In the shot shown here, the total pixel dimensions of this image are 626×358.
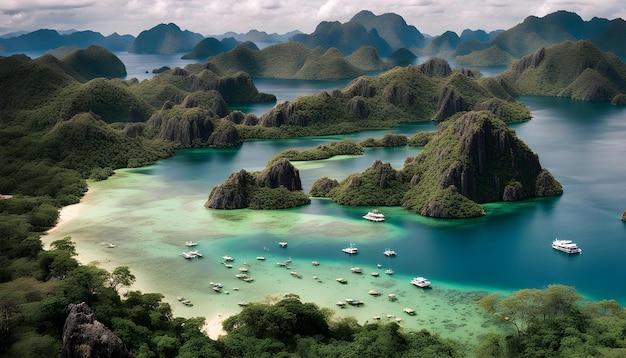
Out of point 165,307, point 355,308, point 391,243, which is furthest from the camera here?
point 391,243

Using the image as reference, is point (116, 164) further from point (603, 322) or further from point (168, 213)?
point (603, 322)

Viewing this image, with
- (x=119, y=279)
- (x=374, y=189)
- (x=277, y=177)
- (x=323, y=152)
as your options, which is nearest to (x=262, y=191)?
(x=277, y=177)

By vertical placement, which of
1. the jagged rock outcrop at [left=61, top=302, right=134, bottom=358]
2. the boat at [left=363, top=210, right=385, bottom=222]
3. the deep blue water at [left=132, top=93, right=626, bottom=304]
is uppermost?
the jagged rock outcrop at [left=61, top=302, right=134, bottom=358]

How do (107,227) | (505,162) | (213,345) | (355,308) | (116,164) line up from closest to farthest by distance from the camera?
(213,345)
(355,308)
(107,227)
(505,162)
(116,164)

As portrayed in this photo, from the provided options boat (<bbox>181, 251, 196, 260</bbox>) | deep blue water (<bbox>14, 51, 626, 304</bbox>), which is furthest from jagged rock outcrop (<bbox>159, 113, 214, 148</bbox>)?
boat (<bbox>181, 251, 196, 260</bbox>)

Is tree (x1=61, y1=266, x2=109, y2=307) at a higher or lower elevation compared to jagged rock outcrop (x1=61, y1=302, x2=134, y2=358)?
lower

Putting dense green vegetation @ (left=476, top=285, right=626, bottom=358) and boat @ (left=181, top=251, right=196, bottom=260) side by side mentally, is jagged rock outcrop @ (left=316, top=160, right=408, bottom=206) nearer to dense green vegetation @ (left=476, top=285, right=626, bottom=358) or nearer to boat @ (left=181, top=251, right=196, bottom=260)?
boat @ (left=181, top=251, right=196, bottom=260)

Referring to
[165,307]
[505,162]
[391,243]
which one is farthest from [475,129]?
[165,307]
